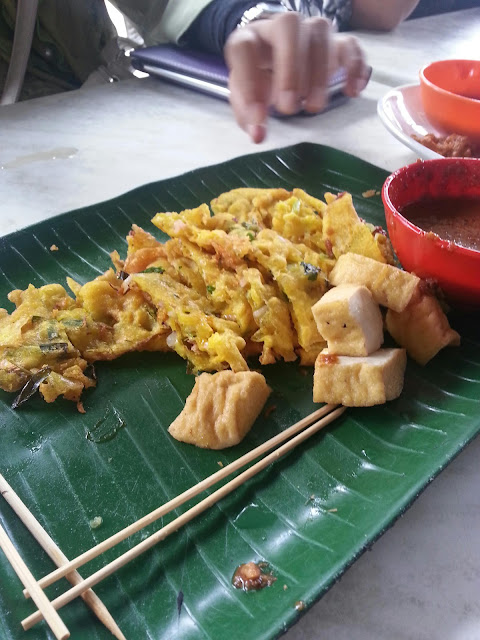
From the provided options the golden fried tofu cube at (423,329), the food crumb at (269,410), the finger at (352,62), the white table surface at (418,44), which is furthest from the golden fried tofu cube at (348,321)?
the white table surface at (418,44)

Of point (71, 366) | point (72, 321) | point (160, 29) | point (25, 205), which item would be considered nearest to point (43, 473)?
point (71, 366)

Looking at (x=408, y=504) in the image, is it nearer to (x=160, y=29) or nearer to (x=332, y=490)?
(x=332, y=490)

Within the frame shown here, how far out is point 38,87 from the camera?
15.1 ft

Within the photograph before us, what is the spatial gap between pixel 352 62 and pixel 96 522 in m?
2.22

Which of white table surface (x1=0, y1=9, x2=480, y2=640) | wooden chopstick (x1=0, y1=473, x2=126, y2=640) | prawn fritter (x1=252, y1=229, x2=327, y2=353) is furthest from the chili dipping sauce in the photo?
wooden chopstick (x1=0, y1=473, x2=126, y2=640)

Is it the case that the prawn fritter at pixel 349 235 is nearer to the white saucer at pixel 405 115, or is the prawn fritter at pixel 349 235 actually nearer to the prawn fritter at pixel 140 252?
the prawn fritter at pixel 140 252

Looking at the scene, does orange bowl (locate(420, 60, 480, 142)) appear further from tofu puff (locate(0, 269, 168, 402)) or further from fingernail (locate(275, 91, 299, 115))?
tofu puff (locate(0, 269, 168, 402))

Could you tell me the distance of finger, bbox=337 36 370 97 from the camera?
7.82 feet

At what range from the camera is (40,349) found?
6.34 ft

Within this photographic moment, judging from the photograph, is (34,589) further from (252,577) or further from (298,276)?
(298,276)

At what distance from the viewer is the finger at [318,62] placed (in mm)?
2201

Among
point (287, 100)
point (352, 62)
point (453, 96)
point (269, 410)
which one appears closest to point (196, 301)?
point (269, 410)

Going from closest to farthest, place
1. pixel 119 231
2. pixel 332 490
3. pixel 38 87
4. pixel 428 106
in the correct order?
pixel 332 490 < pixel 119 231 < pixel 428 106 < pixel 38 87

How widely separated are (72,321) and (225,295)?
62cm
